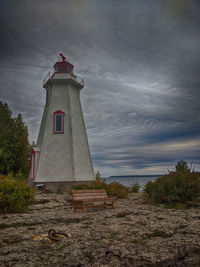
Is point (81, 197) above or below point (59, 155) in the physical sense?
below

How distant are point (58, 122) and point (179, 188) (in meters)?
11.6

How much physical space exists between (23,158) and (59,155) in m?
4.82

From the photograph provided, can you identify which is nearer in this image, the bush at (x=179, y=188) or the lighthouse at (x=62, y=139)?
the bush at (x=179, y=188)

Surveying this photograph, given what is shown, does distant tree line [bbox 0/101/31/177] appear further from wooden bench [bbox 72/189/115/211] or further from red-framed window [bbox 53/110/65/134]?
wooden bench [bbox 72/189/115/211]

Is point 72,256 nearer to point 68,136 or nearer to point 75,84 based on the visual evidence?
point 68,136

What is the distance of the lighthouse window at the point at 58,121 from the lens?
1869cm

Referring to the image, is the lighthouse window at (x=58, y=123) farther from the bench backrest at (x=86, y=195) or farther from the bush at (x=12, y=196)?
the bench backrest at (x=86, y=195)

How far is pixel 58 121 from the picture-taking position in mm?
18844

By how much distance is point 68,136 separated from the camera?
18.5m

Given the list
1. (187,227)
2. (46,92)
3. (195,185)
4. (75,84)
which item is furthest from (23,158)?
(187,227)

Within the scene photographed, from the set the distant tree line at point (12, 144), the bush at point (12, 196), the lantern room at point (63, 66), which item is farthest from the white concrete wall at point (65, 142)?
the bush at point (12, 196)

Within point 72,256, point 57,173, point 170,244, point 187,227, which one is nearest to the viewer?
point 72,256

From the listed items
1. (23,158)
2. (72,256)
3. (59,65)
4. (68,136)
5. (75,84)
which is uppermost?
(59,65)

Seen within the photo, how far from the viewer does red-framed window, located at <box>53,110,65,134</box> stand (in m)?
18.7
